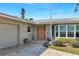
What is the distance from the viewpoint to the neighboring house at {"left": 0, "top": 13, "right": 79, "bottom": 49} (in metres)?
15.4

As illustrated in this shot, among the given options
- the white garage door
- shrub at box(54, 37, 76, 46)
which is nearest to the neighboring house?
the white garage door

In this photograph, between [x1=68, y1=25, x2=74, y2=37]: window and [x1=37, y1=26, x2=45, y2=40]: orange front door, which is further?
[x1=37, y1=26, x2=45, y2=40]: orange front door

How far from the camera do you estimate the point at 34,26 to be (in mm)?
27094

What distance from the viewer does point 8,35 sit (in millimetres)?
16125

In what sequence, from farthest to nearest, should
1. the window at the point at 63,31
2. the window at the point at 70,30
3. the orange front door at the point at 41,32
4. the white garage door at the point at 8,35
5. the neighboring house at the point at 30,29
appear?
the orange front door at the point at 41,32
the window at the point at 63,31
the window at the point at 70,30
the neighboring house at the point at 30,29
the white garage door at the point at 8,35

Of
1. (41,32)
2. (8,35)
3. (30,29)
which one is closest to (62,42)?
(8,35)

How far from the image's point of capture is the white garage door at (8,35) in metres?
14.9

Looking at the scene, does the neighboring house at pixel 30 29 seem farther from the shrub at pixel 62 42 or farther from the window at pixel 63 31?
the shrub at pixel 62 42

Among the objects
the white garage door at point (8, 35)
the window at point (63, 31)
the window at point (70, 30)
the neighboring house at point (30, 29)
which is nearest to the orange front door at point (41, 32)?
the neighboring house at point (30, 29)

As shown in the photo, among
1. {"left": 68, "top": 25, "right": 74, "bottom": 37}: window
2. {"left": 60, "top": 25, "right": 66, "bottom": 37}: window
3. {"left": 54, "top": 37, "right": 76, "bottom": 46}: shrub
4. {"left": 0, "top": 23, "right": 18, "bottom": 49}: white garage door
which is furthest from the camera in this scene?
{"left": 60, "top": 25, "right": 66, "bottom": 37}: window

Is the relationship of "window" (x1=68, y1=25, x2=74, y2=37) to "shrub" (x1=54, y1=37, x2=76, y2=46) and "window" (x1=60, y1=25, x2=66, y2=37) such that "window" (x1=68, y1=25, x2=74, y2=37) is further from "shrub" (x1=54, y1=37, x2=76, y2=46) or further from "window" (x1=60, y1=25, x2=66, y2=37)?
"shrub" (x1=54, y1=37, x2=76, y2=46)

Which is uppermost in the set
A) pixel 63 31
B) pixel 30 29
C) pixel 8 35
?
pixel 30 29

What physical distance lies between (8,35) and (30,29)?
8230 millimetres

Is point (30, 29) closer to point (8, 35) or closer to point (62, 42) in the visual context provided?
point (62, 42)
